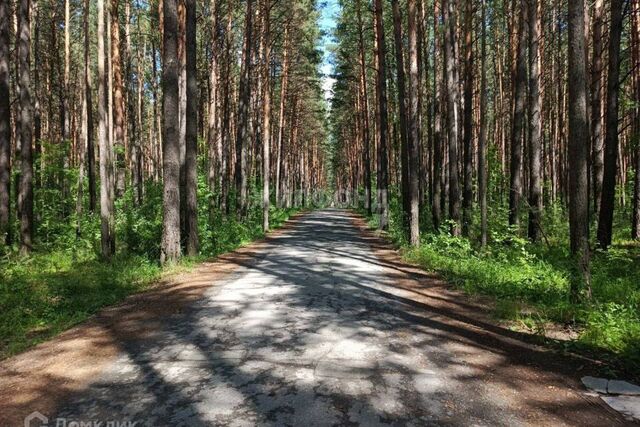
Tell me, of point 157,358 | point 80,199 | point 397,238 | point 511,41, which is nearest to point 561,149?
point 511,41

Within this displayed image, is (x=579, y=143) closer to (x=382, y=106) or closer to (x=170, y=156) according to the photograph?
(x=170, y=156)

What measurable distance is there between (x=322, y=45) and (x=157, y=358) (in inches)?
1450

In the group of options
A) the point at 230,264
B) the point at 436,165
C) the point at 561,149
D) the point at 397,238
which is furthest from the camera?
the point at 561,149

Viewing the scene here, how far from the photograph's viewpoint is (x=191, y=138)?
13.3 m

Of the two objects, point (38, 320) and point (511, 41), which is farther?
point (511, 41)

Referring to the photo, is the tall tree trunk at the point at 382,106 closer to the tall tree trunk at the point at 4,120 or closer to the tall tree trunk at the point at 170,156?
the tall tree trunk at the point at 170,156

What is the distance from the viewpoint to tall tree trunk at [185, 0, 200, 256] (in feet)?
41.5

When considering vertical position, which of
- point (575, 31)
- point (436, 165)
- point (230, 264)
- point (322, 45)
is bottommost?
point (230, 264)

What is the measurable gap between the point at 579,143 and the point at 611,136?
6.98 m

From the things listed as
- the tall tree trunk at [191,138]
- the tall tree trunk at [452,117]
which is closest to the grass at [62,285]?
the tall tree trunk at [191,138]

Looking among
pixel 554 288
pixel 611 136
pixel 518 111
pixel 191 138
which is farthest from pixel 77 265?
pixel 611 136

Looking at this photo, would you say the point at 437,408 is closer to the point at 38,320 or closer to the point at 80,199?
the point at 38,320

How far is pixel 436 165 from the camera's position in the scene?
63.5ft

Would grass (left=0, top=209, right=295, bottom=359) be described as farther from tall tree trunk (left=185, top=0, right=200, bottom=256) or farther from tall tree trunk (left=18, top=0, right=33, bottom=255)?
tall tree trunk (left=18, top=0, right=33, bottom=255)
